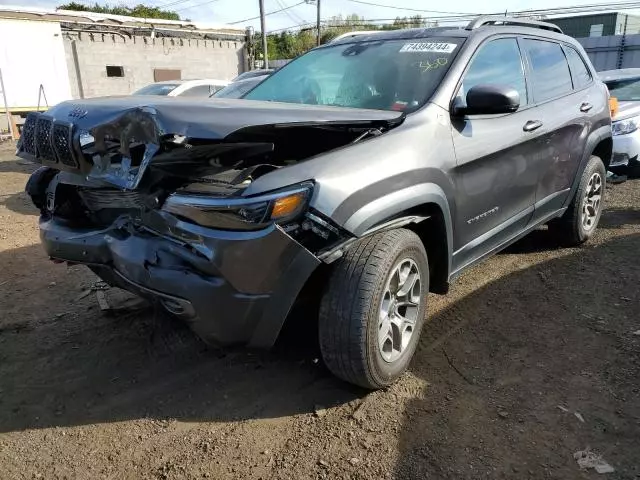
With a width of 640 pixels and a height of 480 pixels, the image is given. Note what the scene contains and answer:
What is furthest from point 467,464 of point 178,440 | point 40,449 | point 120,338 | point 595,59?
point 595,59

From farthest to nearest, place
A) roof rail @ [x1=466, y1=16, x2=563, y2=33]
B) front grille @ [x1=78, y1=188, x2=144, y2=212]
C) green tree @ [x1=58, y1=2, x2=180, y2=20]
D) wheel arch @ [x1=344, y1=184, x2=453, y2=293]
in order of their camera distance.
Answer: green tree @ [x1=58, y1=2, x2=180, y2=20]
roof rail @ [x1=466, y1=16, x2=563, y2=33]
front grille @ [x1=78, y1=188, x2=144, y2=212]
wheel arch @ [x1=344, y1=184, x2=453, y2=293]

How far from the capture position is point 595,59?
2408 centimetres

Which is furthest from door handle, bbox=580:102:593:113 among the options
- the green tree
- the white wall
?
the green tree

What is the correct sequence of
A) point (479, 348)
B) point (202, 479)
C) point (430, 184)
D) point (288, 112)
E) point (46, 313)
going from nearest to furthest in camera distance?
point (202, 479) < point (288, 112) < point (430, 184) < point (479, 348) < point (46, 313)

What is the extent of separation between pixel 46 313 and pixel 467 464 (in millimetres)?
2974

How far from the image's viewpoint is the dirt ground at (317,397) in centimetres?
235

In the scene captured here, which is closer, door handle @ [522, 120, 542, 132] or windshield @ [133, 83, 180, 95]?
door handle @ [522, 120, 542, 132]

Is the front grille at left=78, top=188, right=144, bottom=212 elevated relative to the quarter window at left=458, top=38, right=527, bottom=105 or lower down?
lower down

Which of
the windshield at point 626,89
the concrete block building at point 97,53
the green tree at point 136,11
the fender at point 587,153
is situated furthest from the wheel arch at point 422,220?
the green tree at point 136,11

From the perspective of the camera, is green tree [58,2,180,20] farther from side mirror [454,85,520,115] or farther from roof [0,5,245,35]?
side mirror [454,85,520,115]

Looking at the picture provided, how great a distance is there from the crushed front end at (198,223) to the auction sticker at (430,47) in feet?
3.31

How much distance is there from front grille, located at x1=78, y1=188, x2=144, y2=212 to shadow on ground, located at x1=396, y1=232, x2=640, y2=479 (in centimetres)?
169

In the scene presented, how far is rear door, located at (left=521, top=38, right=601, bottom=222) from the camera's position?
393 cm

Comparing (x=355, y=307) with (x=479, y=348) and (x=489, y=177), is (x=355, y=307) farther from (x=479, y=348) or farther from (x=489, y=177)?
(x=489, y=177)
